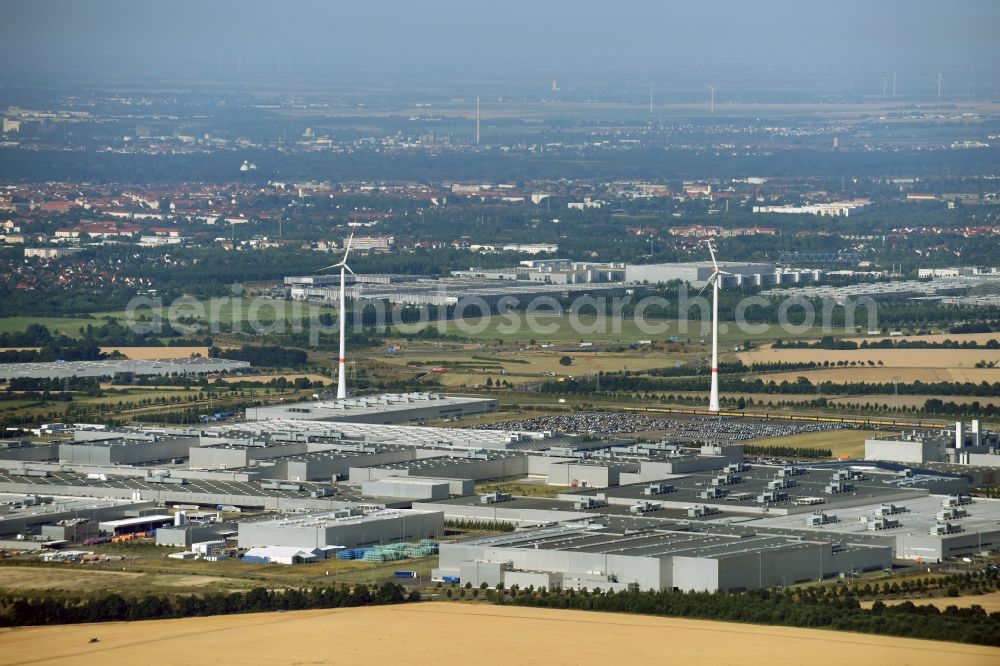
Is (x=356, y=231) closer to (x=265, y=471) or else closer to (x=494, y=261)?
(x=494, y=261)

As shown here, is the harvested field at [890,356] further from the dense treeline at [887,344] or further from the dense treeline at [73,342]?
the dense treeline at [73,342]

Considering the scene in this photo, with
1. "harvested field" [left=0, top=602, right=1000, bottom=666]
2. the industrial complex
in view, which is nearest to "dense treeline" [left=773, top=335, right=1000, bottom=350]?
the industrial complex

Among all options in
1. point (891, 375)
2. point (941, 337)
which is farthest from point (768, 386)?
point (941, 337)

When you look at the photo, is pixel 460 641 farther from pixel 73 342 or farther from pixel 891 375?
pixel 73 342

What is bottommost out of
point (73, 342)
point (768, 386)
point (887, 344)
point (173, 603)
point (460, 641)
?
point (460, 641)

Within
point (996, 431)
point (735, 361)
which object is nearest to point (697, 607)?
point (996, 431)

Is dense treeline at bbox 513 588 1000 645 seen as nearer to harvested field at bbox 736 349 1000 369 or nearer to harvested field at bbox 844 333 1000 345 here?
harvested field at bbox 736 349 1000 369
